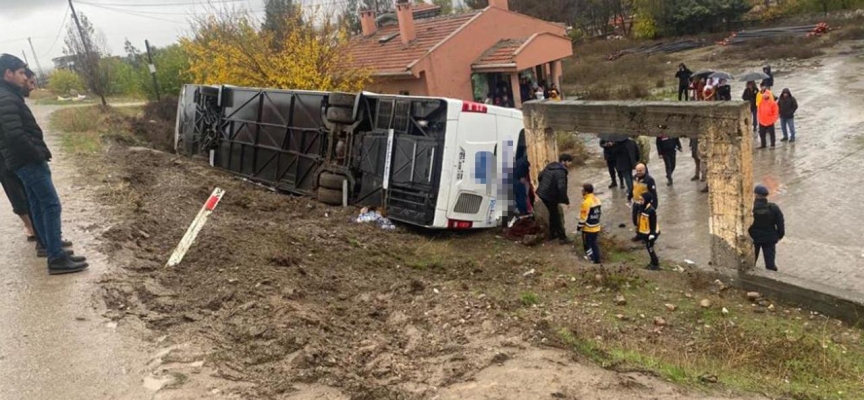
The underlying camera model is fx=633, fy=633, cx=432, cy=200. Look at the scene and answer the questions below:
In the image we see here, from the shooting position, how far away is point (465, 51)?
22219 millimetres

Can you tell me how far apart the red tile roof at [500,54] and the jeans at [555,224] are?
12.4 m

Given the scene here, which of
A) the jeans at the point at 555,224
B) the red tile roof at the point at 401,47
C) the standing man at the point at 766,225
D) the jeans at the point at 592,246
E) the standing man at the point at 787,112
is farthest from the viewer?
the red tile roof at the point at 401,47

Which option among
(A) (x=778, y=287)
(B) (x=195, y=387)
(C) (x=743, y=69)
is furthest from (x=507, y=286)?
(C) (x=743, y=69)

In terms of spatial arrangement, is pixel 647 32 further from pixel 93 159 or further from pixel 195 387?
pixel 195 387

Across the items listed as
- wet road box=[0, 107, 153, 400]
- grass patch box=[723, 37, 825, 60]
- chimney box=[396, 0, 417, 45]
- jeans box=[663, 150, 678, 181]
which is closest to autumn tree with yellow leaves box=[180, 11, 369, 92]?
chimney box=[396, 0, 417, 45]

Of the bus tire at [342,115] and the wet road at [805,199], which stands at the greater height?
the bus tire at [342,115]

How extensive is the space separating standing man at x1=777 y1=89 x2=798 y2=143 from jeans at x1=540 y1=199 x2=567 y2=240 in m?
7.48

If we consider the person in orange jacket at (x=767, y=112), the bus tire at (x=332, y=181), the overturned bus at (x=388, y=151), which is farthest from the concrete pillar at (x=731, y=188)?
the person in orange jacket at (x=767, y=112)

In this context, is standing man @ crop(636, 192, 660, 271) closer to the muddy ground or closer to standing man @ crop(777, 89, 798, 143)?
the muddy ground

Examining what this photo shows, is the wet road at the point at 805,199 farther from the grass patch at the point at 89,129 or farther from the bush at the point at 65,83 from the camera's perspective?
the bush at the point at 65,83

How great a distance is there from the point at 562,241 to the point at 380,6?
202 feet

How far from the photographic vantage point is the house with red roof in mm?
21188

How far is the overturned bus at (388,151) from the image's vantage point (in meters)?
9.83

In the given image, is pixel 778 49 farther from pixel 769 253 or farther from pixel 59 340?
pixel 59 340
